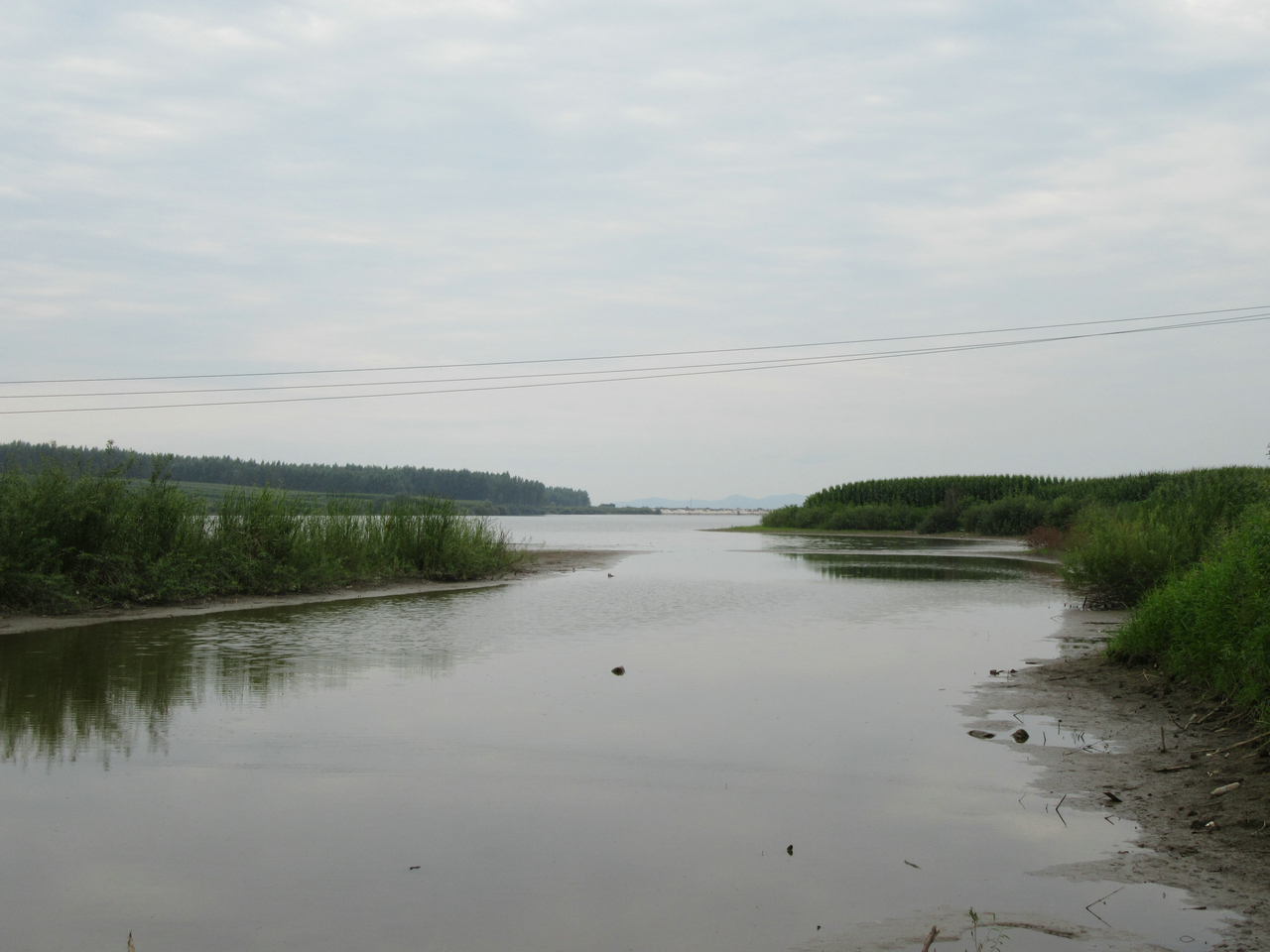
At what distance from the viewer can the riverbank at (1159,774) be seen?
4.62m

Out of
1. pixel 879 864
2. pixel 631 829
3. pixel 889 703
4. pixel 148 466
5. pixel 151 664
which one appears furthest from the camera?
pixel 148 466

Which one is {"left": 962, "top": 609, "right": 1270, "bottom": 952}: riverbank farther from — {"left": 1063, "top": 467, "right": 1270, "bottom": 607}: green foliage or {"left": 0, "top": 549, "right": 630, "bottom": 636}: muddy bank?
{"left": 0, "top": 549, "right": 630, "bottom": 636}: muddy bank

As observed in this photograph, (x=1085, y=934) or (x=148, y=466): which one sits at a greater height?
(x=148, y=466)

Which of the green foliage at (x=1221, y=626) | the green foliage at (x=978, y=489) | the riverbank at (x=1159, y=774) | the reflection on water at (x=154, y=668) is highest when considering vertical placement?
the green foliage at (x=978, y=489)

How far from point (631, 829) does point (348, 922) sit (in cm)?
173

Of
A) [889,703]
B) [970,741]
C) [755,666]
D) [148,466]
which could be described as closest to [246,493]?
[148,466]

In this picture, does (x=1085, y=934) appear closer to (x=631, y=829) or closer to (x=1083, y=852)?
(x=1083, y=852)

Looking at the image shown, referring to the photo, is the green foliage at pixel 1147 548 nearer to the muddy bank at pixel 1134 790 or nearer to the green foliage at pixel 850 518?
the muddy bank at pixel 1134 790

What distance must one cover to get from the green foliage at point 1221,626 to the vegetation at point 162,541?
47.1ft

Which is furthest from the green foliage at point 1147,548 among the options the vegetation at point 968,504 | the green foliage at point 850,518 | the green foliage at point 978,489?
the green foliage at point 850,518

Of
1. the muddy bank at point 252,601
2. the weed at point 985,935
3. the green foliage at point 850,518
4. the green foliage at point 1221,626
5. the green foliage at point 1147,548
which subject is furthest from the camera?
the green foliage at point 850,518

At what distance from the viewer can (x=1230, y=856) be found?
4840mm

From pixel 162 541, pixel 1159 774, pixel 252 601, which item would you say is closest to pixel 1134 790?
pixel 1159 774

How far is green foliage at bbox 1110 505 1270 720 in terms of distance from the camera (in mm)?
7012
